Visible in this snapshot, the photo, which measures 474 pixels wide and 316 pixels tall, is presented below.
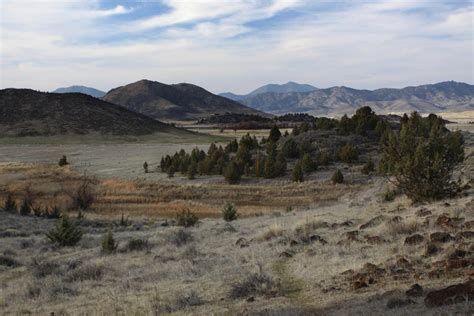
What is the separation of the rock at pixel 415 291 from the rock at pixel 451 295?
349mm

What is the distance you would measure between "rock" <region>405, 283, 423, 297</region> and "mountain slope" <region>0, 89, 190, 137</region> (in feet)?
326

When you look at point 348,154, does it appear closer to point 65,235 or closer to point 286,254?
point 65,235

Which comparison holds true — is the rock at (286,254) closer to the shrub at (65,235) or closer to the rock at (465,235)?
the rock at (465,235)

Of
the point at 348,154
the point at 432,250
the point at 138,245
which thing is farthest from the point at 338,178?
the point at 432,250

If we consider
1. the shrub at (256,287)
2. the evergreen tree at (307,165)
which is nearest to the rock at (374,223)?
the shrub at (256,287)

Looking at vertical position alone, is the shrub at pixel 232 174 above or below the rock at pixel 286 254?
below

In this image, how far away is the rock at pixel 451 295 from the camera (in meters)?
7.57

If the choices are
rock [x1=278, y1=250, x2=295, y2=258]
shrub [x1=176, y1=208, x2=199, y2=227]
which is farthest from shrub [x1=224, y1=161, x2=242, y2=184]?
rock [x1=278, y1=250, x2=295, y2=258]

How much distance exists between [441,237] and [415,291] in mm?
3960

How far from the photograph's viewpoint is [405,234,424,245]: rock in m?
12.1

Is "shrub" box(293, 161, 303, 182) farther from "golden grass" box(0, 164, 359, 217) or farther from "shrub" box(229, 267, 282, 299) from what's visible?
"shrub" box(229, 267, 282, 299)

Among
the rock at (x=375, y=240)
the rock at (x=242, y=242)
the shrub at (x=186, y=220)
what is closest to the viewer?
the rock at (x=375, y=240)

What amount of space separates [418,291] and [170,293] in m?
5.12

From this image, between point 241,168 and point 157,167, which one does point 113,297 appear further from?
point 157,167
